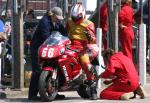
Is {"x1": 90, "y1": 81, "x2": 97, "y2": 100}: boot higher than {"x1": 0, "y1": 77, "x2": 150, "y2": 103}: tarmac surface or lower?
higher

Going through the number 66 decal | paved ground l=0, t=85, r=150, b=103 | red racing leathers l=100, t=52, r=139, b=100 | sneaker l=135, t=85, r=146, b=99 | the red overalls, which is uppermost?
the red overalls

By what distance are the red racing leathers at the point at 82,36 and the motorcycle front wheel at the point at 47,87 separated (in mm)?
750

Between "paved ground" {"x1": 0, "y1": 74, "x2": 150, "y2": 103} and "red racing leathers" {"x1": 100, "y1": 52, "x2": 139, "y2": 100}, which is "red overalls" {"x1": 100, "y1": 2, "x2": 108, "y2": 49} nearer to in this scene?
"paved ground" {"x1": 0, "y1": 74, "x2": 150, "y2": 103}

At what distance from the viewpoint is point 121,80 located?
37.7ft

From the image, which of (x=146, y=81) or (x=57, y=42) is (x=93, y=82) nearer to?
(x=57, y=42)

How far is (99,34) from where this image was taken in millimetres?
13461

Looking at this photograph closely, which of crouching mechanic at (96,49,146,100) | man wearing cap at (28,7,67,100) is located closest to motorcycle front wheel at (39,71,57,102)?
man wearing cap at (28,7,67,100)

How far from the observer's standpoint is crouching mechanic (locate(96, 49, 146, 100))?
11305 mm

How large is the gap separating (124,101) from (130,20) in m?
4.01

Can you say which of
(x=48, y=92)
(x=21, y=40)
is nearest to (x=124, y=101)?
(x=48, y=92)

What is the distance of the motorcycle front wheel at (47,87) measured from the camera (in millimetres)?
10461

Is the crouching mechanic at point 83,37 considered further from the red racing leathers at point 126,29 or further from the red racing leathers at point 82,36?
the red racing leathers at point 126,29

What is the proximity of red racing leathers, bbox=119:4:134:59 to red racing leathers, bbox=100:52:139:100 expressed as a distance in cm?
310

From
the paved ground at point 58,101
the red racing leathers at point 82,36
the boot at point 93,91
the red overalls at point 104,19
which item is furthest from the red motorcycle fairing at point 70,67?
the red overalls at point 104,19
